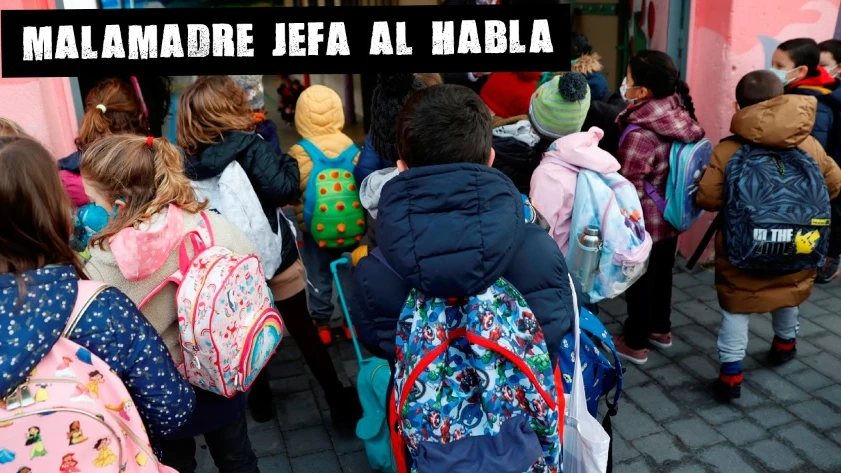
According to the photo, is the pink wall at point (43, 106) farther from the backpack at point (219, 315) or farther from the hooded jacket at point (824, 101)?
the hooded jacket at point (824, 101)

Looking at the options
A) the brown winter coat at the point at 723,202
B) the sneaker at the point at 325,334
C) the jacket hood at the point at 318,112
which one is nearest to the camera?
the brown winter coat at the point at 723,202

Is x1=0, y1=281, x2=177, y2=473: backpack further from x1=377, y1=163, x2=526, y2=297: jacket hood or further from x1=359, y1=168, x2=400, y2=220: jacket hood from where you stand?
x1=359, y1=168, x2=400, y2=220: jacket hood

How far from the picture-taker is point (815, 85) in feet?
14.2

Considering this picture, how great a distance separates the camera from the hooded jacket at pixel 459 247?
1896mm

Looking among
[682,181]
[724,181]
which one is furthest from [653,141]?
[724,181]

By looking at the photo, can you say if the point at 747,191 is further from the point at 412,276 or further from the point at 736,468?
the point at 412,276

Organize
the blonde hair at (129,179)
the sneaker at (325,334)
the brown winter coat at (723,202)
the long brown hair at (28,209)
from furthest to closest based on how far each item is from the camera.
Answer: the sneaker at (325,334) → the brown winter coat at (723,202) → the blonde hair at (129,179) → the long brown hair at (28,209)

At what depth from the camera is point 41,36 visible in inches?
155

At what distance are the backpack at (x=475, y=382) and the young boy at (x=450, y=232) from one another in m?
0.08

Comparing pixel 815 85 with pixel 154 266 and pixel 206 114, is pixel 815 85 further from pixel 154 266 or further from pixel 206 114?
pixel 154 266

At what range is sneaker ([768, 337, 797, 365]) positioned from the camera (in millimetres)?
4176

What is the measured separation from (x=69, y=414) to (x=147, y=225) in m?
0.77

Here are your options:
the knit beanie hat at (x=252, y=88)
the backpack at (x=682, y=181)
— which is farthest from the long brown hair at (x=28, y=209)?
the backpack at (x=682, y=181)

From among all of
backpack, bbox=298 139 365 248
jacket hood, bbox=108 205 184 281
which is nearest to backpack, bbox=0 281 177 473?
jacket hood, bbox=108 205 184 281
